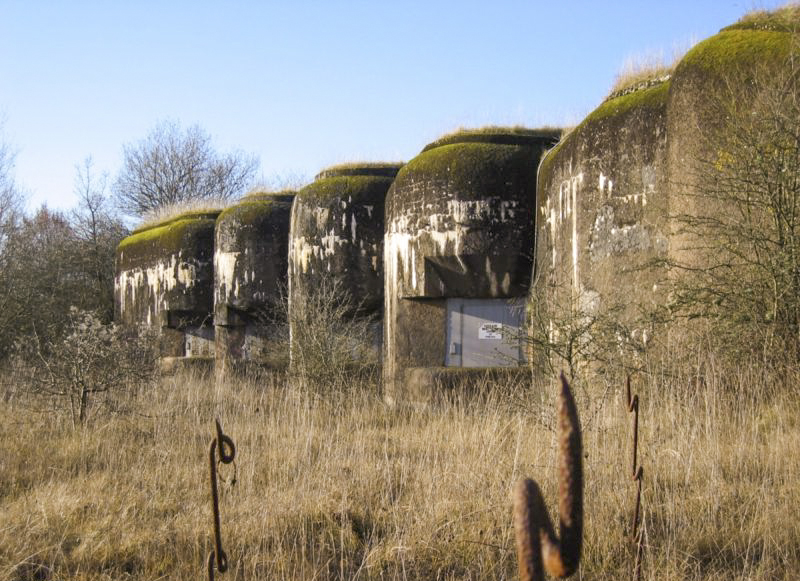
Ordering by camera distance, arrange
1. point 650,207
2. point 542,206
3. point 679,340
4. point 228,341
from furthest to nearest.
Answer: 1. point 228,341
2. point 542,206
3. point 650,207
4. point 679,340

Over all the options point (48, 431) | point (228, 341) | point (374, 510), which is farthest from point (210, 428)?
point (228, 341)

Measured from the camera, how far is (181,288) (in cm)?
1417

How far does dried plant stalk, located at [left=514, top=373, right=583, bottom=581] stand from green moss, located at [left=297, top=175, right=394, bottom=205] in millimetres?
9885

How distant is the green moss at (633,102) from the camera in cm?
655

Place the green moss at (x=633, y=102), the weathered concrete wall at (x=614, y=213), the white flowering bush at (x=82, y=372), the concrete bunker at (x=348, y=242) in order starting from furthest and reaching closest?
the concrete bunker at (x=348, y=242), the white flowering bush at (x=82, y=372), the green moss at (x=633, y=102), the weathered concrete wall at (x=614, y=213)

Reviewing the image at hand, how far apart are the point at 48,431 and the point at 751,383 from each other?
528 cm

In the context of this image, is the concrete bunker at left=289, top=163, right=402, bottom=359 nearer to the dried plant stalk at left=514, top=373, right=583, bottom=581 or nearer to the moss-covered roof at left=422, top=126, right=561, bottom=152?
the moss-covered roof at left=422, top=126, right=561, bottom=152

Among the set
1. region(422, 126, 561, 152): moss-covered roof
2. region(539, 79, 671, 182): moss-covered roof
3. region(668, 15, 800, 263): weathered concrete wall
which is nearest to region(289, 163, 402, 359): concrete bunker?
region(422, 126, 561, 152): moss-covered roof

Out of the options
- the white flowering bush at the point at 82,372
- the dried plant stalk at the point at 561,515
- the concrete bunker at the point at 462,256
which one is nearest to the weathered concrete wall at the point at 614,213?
the concrete bunker at the point at 462,256

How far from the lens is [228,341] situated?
13.0 metres

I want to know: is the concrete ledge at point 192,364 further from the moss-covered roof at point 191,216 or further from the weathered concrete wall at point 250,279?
the moss-covered roof at point 191,216

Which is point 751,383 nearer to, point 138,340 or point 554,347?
point 554,347

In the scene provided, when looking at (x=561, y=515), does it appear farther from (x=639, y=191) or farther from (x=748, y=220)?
(x=639, y=191)

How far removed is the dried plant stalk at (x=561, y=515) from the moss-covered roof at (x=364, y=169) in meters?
10.3
